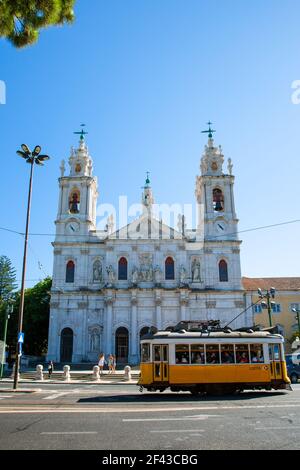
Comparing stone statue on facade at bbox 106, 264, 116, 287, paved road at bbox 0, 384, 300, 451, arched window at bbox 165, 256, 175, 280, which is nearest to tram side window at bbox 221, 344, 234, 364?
paved road at bbox 0, 384, 300, 451

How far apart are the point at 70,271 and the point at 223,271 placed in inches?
664

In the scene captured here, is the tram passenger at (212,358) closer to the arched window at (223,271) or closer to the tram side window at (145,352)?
the tram side window at (145,352)

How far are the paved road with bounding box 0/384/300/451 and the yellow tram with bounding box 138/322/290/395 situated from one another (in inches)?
127

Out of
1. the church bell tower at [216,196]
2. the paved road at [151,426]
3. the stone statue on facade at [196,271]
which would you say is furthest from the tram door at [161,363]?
the church bell tower at [216,196]

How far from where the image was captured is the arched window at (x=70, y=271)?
43750mm

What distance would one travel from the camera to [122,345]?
41.4 meters

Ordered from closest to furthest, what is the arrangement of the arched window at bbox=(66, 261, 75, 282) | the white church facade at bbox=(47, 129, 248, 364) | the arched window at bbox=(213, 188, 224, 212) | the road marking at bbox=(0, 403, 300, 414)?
the road marking at bbox=(0, 403, 300, 414)
the white church facade at bbox=(47, 129, 248, 364)
the arched window at bbox=(66, 261, 75, 282)
the arched window at bbox=(213, 188, 224, 212)

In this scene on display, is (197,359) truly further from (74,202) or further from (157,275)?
(74,202)

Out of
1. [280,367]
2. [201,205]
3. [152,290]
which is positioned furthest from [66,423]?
[201,205]

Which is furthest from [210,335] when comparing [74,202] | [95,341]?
[74,202]

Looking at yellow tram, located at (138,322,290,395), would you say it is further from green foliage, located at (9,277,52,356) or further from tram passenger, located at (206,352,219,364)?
green foliage, located at (9,277,52,356)

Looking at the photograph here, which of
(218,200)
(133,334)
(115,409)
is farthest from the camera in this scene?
(218,200)

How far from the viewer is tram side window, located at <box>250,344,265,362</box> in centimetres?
1702

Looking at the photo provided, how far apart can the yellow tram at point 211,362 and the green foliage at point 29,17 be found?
12.4 meters
